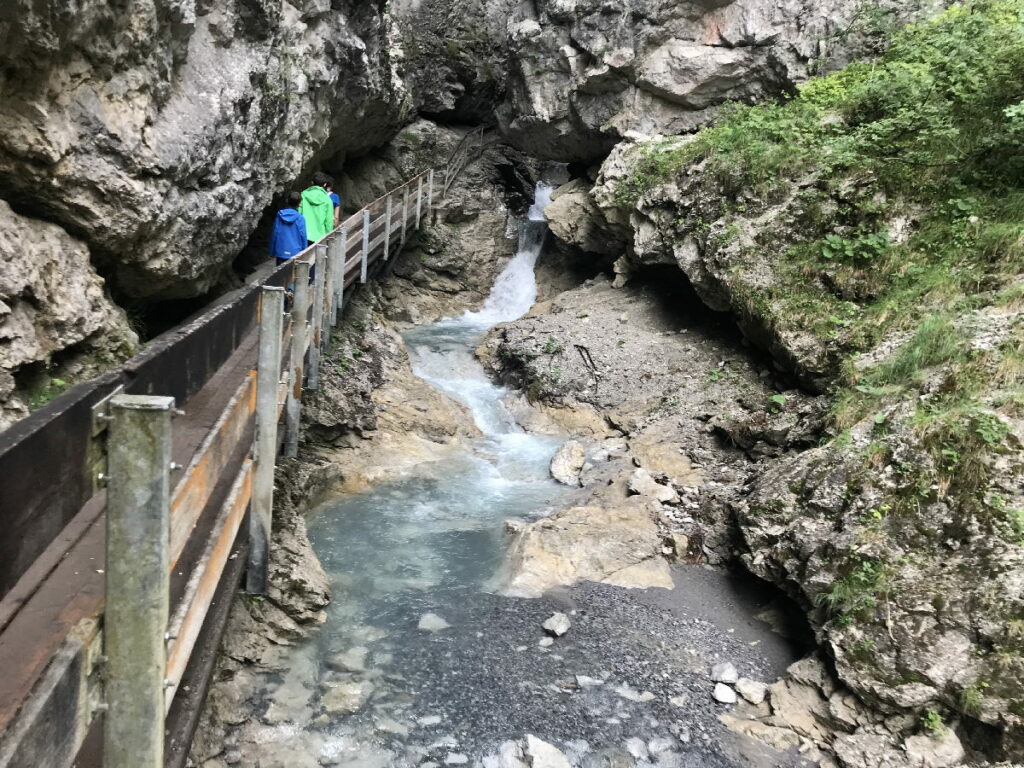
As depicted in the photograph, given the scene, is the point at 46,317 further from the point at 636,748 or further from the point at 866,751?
the point at 866,751

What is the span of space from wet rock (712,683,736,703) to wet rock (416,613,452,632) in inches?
82.7

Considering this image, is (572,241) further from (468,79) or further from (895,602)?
(895,602)

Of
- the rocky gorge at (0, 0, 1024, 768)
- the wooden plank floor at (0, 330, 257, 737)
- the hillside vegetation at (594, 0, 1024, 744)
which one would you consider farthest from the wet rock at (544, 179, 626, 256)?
the wooden plank floor at (0, 330, 257, 737)

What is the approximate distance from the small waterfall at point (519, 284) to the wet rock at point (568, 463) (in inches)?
254

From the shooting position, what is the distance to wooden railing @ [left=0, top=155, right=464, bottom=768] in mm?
1699

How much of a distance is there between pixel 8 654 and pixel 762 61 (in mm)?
14154

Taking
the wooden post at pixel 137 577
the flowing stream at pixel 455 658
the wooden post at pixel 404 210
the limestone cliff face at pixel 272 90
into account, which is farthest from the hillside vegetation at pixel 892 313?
the wooden post at pixel 137 577

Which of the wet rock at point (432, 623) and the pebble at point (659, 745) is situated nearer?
the pebble at point (659, 745)

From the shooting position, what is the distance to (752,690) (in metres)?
4.87

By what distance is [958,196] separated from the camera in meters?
7.92

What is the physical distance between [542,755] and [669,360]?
22.5 feet

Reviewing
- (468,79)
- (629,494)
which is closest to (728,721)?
(629,494)

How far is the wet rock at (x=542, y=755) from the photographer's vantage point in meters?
4.15

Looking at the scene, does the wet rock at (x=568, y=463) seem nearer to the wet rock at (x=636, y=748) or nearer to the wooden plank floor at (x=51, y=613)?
the wet rock at (x=636, y=748)
